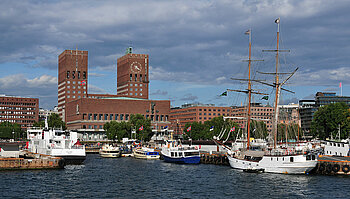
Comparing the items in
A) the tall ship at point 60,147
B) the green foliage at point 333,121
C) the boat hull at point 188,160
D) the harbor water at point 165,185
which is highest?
the green foliage at point 333,121

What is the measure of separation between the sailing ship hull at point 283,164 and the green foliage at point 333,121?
3490 inches

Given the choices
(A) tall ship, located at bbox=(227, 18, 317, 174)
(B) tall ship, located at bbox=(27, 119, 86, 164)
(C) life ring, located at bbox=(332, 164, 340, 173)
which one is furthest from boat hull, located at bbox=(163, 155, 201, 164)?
(C) life ring, located at bbox=(332, 164, 340, 173)

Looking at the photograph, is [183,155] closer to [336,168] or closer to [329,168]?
[329,168]

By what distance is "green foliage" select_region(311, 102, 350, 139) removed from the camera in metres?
171

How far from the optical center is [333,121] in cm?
17538

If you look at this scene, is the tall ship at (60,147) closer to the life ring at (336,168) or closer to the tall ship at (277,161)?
the tall ship at (277,161)

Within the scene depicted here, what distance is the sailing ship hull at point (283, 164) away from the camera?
278ft

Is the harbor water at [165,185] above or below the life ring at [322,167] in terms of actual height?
below

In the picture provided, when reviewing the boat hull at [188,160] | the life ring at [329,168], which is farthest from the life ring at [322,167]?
the boat hull at [188,160]

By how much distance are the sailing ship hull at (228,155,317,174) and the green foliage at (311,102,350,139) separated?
291ft

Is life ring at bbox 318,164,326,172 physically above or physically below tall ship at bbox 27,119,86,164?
below

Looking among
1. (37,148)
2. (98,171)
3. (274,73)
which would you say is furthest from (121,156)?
(274,73)

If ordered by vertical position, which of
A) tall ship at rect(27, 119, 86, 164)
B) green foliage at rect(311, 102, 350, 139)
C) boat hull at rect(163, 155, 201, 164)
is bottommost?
boat hull at rect(163, 155, 201, 164)

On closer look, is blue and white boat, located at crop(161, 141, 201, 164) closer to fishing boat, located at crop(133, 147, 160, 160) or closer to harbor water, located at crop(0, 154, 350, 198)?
fishing boat, located at crop(133, 147, 160, 160)
